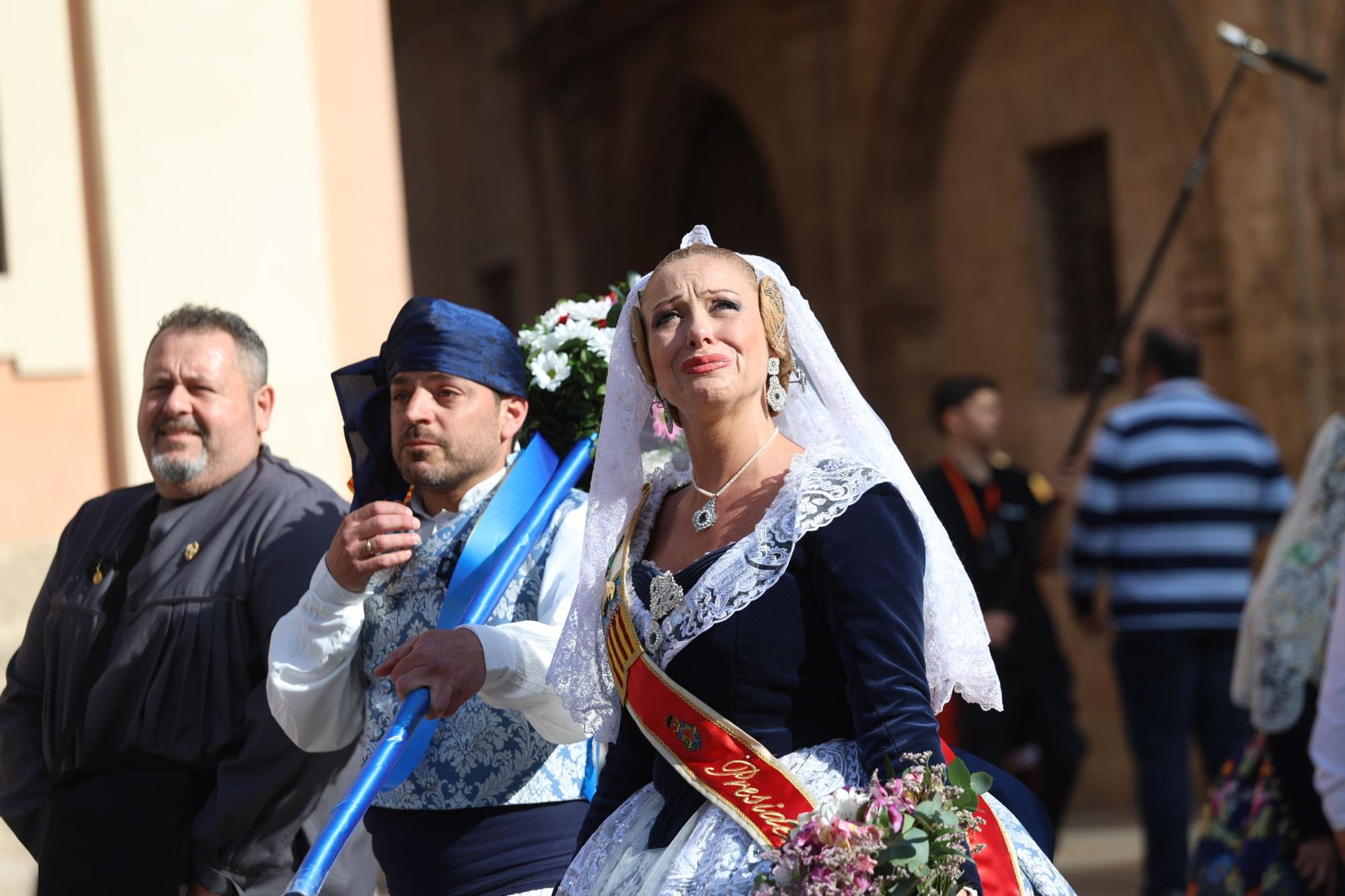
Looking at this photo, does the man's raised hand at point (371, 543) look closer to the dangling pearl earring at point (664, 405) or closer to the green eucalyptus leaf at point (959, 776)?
the dangling pearl earring at point (664, 405)

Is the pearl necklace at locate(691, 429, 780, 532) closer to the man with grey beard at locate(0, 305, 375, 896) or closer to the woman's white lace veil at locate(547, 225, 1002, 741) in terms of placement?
the woman's white lace veil at locate(547, 225, 1002, 741)

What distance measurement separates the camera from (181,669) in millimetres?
3730

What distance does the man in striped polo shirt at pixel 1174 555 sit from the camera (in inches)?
254

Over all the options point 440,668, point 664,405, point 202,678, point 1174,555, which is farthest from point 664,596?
point 1174,555

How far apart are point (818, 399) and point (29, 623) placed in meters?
2.23

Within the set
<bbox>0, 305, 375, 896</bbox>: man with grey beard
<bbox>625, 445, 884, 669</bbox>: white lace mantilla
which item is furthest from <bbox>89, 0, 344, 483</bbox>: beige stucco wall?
<bbox>625, 445, 884, 669</bbox>: white lace mantilla

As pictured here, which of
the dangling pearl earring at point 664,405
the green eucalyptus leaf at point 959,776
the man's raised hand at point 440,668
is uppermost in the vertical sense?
the dangling pearl earring at point 664,405

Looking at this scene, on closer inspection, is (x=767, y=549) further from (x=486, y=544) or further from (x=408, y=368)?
(x=408, y=368)

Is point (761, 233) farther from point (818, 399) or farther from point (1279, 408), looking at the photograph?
point (818, 399)

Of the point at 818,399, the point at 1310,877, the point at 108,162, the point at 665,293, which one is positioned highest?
the point at 108,162

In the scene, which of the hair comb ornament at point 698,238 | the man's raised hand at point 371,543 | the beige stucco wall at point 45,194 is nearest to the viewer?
the hair comb ornament at point 698,238

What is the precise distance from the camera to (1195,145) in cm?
888

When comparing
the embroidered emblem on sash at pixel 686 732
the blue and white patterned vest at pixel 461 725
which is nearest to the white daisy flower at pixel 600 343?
the blue and white patterned vest at pixel 461 725

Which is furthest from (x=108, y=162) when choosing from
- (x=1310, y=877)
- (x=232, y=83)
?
(x=1310, y=877)
